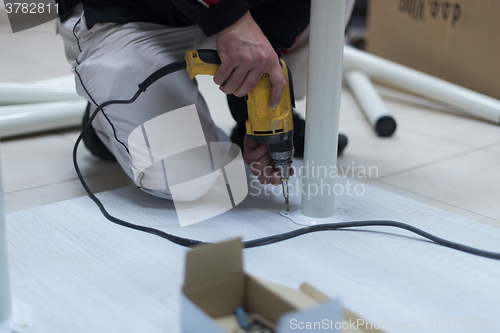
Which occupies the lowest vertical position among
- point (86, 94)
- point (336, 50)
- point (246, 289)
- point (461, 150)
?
point (461, 150)

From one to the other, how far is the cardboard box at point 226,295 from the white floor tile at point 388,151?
78cm

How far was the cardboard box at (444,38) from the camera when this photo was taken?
6.27 feet

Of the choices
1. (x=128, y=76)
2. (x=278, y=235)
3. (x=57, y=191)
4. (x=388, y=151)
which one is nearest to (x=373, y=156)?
(x=388, y=151)

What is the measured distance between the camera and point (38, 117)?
1576mm

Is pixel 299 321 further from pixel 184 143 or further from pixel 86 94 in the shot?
pixel 86 94

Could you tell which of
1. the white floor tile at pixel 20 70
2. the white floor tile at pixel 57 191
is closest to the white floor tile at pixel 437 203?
the white floor tile at pixel 57 191

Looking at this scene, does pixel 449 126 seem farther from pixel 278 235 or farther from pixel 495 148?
pixel 278 235

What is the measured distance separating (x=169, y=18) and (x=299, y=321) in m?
0.90

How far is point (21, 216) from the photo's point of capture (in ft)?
3.40

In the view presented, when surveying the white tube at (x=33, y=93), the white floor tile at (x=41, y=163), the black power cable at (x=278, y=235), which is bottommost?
the white floor tile at (x=41, y=163)

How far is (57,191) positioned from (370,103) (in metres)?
1.20

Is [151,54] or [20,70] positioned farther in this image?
[20,70]

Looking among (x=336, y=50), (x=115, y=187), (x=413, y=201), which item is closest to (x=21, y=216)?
(x=115, y=187)

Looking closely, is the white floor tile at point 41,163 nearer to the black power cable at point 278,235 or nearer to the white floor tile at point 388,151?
the black power cable at point 278,235
